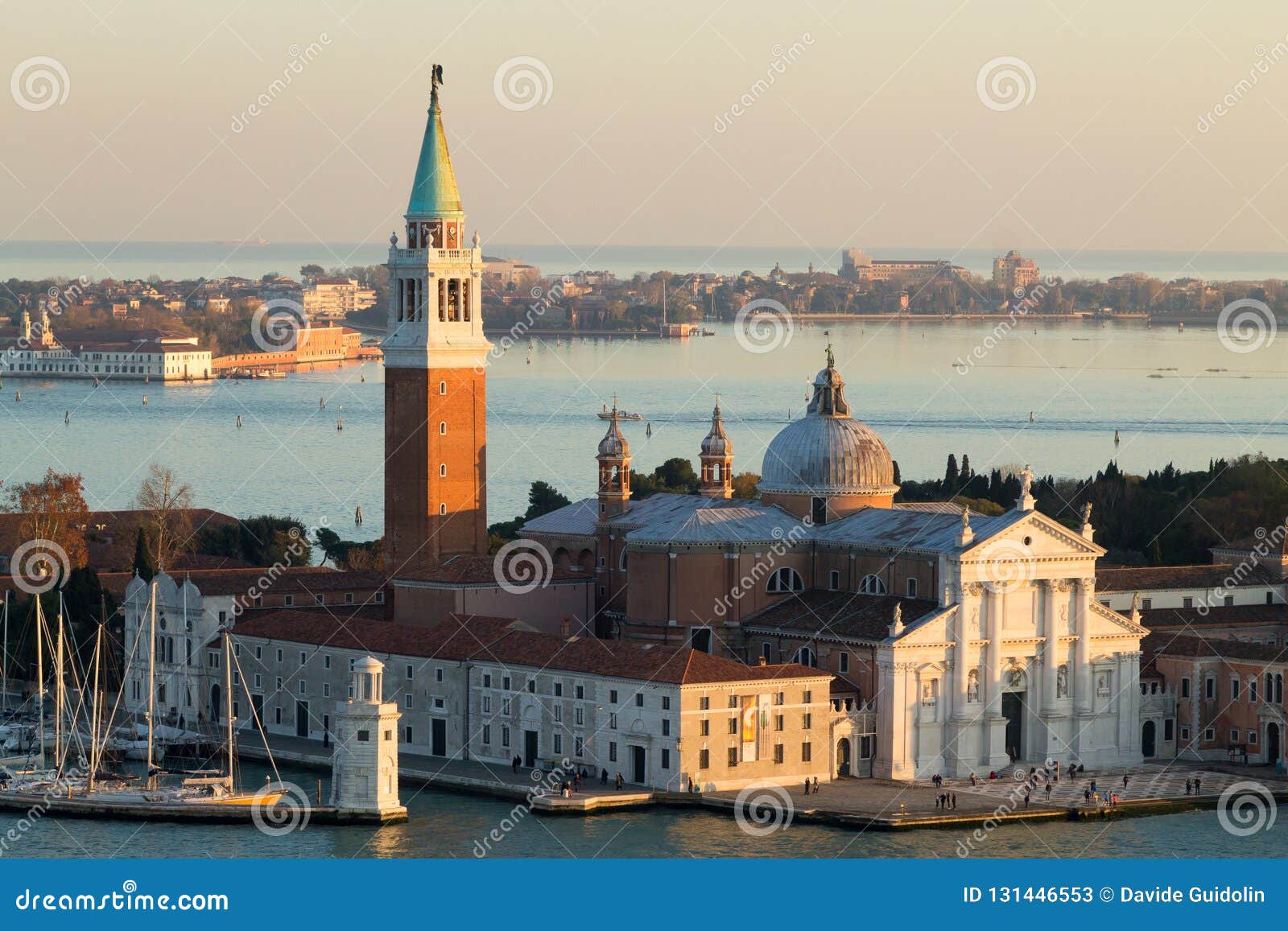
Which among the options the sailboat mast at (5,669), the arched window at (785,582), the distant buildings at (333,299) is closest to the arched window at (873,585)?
the arched window at (785,582)

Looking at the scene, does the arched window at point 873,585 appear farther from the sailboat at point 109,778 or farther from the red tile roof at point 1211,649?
the sailboat at point 109,778

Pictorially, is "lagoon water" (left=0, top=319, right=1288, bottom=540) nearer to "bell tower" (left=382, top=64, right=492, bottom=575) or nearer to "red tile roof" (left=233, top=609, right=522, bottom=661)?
"bell tower" (left=382, top=64, right=492, bottom=575)

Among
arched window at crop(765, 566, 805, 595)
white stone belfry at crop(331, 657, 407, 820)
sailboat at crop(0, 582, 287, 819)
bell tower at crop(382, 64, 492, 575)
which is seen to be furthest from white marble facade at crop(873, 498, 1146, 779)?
bell tower at crop(382, 64, 492, 575)

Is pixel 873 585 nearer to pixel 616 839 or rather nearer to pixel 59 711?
pixel 616 839

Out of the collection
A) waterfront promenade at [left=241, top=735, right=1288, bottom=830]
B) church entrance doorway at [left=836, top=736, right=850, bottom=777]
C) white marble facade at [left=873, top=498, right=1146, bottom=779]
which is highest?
white marble facade at [left=873, top=498, right=1146, bottom=779]

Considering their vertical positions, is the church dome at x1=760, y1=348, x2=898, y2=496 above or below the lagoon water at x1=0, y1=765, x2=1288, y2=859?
above

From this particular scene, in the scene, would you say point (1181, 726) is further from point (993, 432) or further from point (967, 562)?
point (993, 432)

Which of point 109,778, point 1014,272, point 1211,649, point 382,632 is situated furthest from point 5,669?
point 1014,272
